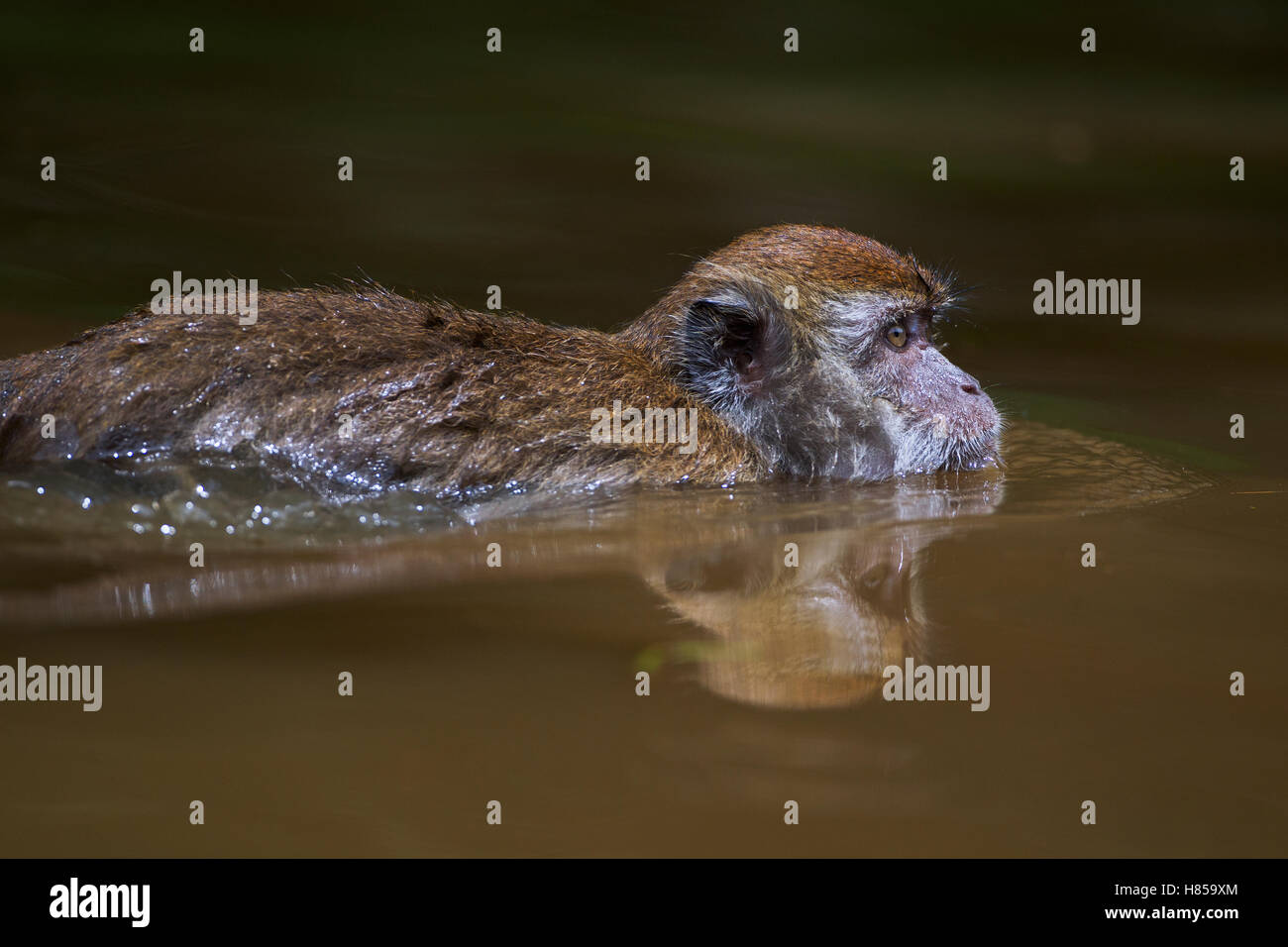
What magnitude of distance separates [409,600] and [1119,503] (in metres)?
3.29

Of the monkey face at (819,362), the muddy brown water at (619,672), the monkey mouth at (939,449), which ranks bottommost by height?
the muddy brown water at (619,672)

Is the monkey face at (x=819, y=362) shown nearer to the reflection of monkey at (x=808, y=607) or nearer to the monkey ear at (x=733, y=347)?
the monkey ear at (x=733, y=347)

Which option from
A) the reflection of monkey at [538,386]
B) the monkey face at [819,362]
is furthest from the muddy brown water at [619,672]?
the monkey face at [819,362]

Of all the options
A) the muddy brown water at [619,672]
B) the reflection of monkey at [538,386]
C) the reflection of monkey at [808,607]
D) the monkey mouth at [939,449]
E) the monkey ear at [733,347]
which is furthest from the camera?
the monkey mouth at [939,449]

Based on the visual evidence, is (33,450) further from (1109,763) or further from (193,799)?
(1109,763)

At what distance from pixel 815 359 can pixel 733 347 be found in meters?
0.39

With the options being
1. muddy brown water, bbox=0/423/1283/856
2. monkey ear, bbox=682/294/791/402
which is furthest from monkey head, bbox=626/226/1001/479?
muddy brown water, bbox=0/423/1283/856

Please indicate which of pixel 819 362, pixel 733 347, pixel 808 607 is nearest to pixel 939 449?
pixel 819 362

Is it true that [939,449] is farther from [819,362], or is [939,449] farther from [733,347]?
[733,347]

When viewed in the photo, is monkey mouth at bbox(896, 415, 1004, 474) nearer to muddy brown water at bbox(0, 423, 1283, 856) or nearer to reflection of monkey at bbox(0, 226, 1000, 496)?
reflection of monkey at bbox(0, 226, 1000, 496)

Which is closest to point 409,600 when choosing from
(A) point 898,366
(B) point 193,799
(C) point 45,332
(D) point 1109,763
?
(B) point 193,799

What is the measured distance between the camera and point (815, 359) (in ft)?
21.8

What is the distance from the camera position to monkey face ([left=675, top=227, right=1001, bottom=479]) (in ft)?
21.6

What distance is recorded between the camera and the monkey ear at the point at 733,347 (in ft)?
21.5
